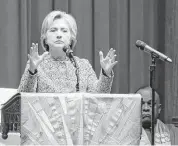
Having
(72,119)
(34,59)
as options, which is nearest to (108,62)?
(34,59)

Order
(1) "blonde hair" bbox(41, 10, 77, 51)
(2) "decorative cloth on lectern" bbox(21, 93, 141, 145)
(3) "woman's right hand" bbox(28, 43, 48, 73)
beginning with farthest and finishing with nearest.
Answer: (1) "blonde hair" bbox(41, 10, 77, 51) → (3) "woman's right hand" bbox(28, 43, 48, 73) → (2) "decorative cloth on lectern" bbox(21, 93, 141, 145)

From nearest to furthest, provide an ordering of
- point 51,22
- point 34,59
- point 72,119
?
point 72,119, point 34,59, point 51,22

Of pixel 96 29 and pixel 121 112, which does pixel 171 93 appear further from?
pixel 121 112

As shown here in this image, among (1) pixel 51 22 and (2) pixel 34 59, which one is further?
(1) pixel 51 22

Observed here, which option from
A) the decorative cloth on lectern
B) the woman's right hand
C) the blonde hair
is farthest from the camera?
the blonde hair

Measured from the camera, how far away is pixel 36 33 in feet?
13.0

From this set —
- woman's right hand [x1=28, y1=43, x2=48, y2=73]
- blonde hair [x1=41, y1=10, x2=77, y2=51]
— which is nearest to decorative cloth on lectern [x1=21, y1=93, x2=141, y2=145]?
woman's right hand [x1=28, y1=43, x2=48, y2=73]

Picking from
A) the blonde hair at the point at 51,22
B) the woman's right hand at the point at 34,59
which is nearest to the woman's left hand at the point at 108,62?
the woman's right hand at the point at 34,59

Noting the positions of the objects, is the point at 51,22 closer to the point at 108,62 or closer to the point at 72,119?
the point at 108,62

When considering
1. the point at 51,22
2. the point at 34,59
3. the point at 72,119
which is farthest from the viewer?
the point at 51,22

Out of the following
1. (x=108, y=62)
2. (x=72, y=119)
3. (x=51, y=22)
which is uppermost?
(x=51, y=22)

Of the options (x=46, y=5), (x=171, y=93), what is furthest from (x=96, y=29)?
(x=171, y=93)

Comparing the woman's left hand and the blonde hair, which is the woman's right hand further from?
the blonde hair

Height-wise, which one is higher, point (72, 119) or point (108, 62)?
point (108, 62)
